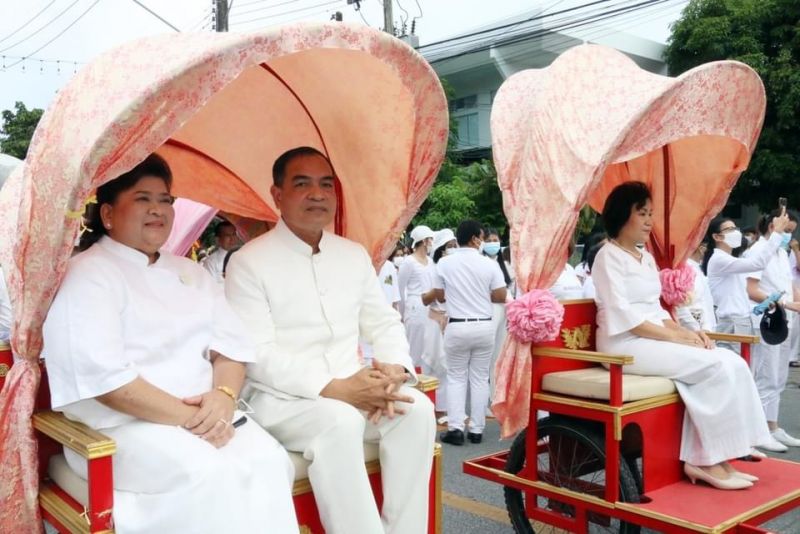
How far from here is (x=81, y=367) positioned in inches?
98.5

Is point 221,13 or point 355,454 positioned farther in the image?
point 221,13

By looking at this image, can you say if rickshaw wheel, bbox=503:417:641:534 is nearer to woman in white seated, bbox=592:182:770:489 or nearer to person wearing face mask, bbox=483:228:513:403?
woman in white seated, bbox=592:182:770:489

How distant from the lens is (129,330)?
271 cm

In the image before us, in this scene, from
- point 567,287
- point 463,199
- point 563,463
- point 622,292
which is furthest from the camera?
point 463,199

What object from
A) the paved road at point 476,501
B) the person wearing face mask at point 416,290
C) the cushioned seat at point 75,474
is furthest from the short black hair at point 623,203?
the person wearing face mask at point 416,290

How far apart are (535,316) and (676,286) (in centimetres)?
150

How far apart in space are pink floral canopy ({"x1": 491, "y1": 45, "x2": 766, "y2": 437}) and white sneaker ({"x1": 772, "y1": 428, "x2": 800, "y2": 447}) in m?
2.64

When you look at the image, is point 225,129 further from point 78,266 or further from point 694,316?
point 694,316

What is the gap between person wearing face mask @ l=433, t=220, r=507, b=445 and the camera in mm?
6309

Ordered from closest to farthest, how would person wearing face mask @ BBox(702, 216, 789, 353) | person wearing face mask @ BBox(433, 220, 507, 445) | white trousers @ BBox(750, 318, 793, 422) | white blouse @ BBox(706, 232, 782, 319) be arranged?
1. white trousers @ BBox(750, 318, 793, 422)
2. person wearing face mask @ BBox(433, 220, 507, 445)
3. white blouse @ BBox(706, 232, 782, 319)
4. person wearing face mask @ BBox(702, 216, 789, 353)

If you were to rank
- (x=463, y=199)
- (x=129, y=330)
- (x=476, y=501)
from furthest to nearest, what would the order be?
1. (x=463, y=199)
2. (x=476, y=501)
3. (x=129, y=330)

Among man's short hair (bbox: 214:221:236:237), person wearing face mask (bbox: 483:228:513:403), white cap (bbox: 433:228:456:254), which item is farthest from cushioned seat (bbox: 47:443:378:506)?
white cap (bbox: 433:228:456:254)

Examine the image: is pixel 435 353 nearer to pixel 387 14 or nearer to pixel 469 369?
pixel 469 369

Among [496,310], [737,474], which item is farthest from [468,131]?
[737,474]
